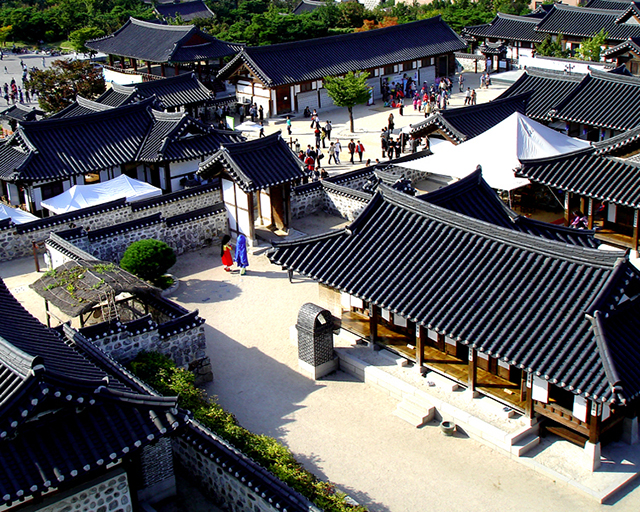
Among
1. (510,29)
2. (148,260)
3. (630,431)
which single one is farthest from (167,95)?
(630,431)

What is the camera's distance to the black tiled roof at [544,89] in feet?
127

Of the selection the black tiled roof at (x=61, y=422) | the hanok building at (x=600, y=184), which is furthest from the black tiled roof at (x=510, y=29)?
the black tiled roof at (x=61, y=422)

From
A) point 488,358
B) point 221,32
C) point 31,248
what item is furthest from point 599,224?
point 221,32

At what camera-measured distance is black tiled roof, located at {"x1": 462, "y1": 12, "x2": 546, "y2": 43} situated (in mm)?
62188

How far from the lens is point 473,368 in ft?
62.1

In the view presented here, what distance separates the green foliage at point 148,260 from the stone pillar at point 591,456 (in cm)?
1527

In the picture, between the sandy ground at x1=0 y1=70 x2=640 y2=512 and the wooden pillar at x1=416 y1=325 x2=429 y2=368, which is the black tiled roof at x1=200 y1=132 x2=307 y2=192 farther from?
the wooden pillar at x1=416 y1=325 x2=429 y2=368

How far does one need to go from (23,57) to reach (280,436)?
64.0m

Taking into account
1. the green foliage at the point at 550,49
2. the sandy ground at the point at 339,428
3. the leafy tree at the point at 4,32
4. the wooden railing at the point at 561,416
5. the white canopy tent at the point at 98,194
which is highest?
the leafy tree at the point at 4,32

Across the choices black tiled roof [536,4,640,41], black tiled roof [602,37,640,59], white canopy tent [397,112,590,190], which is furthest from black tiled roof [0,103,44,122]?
black tiled roof [536,4,640,41]

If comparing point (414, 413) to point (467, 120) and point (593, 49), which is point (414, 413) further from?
point (593, 49)

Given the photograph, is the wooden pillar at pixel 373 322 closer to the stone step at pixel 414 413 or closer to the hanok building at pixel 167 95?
the stone step at pixel 414 413

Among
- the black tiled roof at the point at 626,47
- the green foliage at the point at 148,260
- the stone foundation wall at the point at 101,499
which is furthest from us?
the black tiled roof at the point at 626,47

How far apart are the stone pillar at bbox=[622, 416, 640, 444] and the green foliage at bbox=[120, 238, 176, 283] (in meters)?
15.6
